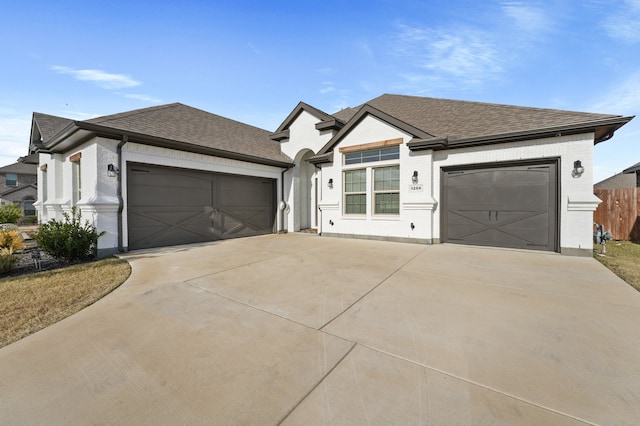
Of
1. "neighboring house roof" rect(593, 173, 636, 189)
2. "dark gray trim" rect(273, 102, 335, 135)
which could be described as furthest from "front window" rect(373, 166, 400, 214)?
"neighboring house roof" rect(593, 173, 636, 189)

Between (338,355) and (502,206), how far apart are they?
7.92m

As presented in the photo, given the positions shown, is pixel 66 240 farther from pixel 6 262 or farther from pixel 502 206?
pixel 502 206

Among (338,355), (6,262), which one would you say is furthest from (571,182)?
(6,262)

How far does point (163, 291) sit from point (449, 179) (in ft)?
28.9

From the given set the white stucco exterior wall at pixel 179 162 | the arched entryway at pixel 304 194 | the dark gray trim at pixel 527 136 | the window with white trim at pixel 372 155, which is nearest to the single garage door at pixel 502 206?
the dark gray trim at pixel 527 136

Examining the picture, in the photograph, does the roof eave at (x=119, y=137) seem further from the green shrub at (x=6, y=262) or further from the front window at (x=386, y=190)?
the front window at (x=386, y=190)

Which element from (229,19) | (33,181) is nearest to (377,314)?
(229,19)

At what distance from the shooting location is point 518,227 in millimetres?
7504

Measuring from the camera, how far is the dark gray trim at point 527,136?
6.20m

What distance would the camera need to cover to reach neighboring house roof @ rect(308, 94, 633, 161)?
6.59 metres

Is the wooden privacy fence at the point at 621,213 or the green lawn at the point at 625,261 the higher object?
the wooden privacy fence at the point at 621,213

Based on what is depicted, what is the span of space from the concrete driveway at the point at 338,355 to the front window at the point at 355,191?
5685 millimetres

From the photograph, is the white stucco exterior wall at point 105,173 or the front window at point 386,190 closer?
the white stucco exterior wall at point 105,173

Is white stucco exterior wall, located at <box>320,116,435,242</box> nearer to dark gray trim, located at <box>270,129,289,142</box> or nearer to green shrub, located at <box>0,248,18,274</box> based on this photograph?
dark gray trim, located at <box>270,129,289,142</box>
